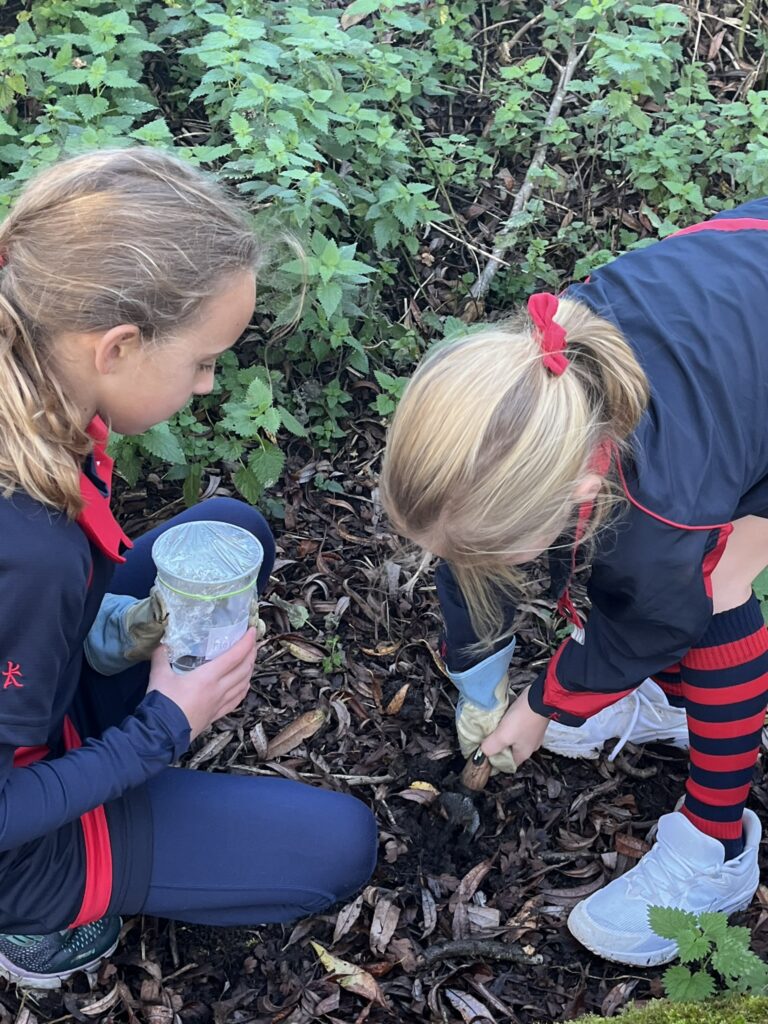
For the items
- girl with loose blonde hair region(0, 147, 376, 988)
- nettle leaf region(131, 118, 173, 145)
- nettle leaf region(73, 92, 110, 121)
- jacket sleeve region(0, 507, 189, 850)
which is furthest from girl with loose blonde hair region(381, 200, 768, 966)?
nettle leaf region(73, 92, 110, 121)

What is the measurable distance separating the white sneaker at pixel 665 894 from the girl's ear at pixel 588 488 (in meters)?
1.06

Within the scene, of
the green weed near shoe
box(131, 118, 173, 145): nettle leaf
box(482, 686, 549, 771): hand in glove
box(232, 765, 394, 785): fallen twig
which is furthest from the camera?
box(131, 118, 173, 145): nettle leaf

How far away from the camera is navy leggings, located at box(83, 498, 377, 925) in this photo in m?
2.14

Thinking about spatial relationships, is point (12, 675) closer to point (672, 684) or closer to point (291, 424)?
point (291, 424)

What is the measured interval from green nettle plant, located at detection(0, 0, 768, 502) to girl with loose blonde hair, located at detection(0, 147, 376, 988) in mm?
888

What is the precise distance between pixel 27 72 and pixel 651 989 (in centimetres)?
334

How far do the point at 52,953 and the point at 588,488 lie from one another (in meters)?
1.64

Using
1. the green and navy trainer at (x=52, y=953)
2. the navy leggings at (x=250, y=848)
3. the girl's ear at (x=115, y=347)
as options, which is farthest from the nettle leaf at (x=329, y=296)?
the green and navy trainer at (x=52, y=953)

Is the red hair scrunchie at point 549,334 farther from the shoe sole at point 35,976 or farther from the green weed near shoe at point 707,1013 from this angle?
the shoe sole at point 35,976

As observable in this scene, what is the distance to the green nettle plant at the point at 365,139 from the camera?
2.99m

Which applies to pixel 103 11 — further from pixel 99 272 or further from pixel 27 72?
pixel 99 272

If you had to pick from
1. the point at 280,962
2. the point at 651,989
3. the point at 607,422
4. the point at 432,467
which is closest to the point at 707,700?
the point at 651,989

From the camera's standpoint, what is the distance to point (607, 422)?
1.86 metres

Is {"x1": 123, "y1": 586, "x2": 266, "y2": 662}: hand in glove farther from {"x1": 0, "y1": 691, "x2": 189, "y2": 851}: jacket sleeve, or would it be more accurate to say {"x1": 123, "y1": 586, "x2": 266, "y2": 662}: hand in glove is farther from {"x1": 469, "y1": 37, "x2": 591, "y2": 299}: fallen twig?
{"x1": 469, "y1": 37, "x2": 591, "y2": 299}: fallen twig
